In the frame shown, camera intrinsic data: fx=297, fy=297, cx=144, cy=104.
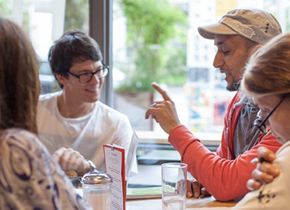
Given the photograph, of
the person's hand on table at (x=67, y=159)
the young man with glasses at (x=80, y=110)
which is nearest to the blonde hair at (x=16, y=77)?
the person's hand on table at (x=67, y=159)

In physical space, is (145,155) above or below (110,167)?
below

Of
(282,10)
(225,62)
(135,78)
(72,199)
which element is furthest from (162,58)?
(72,199)

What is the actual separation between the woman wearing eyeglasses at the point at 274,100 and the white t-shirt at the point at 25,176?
0.45 m

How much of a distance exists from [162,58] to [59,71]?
372 cm

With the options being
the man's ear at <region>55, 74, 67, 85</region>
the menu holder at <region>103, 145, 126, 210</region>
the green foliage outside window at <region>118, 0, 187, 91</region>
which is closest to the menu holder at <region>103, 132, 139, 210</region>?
the menu holder at <region>103, 145, 126, 210</region>

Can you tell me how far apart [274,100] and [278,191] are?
0.81 ft

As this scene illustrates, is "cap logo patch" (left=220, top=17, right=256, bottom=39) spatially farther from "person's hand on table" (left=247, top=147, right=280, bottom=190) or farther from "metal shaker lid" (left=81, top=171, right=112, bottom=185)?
"metal shaker lid" (left=81, top=171, right=112, bottom=185)

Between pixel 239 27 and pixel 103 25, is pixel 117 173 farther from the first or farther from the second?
pixel 103 25

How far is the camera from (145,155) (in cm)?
231

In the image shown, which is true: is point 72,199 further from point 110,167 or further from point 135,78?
point 135,78

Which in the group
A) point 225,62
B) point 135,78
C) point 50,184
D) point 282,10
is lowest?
point 135,78

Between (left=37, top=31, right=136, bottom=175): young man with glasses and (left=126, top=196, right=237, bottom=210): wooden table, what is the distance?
22.3 inches

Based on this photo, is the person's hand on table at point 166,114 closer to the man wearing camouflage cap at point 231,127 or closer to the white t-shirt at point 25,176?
the man wearing camouflage cap at point 231,127

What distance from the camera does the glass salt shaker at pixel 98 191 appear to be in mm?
897
